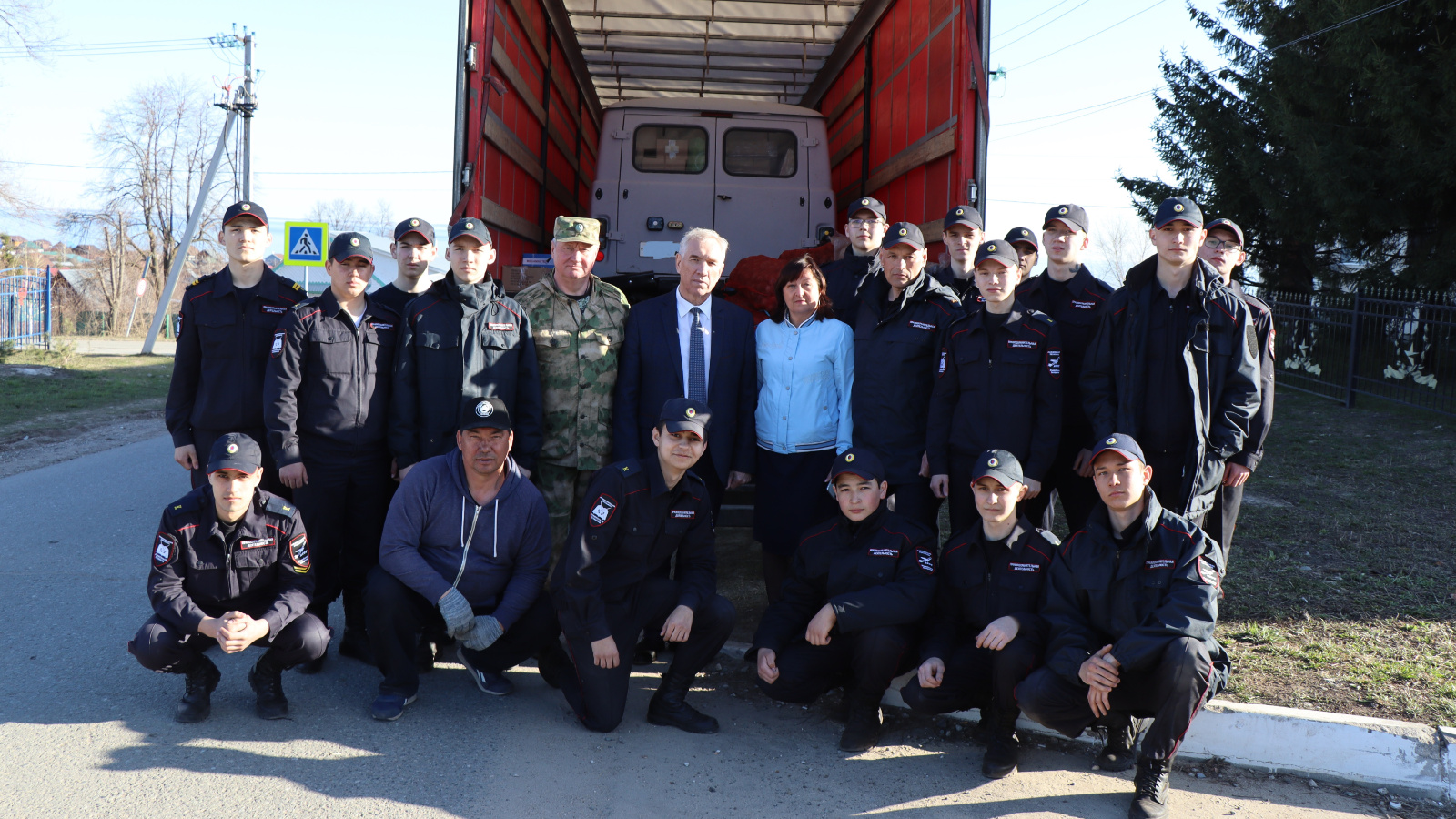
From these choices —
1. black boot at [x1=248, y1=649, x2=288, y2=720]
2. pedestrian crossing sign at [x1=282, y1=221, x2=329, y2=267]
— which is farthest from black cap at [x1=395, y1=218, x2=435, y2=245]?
pedestrian crossing sign at [x1=282, y1=221, x2=329, y2=267]

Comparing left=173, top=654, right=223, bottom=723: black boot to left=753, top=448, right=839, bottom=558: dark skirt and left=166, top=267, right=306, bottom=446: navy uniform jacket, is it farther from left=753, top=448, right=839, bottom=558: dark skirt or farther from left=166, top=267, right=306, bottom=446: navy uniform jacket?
left=753, top=448, right=839, bottom=558: dark skirt

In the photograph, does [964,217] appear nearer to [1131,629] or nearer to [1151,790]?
[1131,629]

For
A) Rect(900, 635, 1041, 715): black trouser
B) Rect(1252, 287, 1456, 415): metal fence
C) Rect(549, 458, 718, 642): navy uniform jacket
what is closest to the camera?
Rect(900, 635, 1041, 715): black trouser

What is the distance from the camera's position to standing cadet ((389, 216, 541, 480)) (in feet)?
13.4

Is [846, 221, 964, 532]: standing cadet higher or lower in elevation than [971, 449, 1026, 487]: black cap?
higher

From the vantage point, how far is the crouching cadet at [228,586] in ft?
11.4

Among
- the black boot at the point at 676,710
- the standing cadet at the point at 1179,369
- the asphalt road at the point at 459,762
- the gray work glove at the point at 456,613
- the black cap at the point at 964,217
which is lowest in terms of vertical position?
the asphalt road at the point at 459,762

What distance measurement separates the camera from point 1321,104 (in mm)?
12648

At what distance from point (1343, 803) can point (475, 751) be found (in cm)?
288

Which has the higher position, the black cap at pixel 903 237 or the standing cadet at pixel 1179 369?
the black cap at pixel 903 237

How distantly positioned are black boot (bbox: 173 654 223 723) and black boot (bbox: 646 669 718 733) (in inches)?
63.2

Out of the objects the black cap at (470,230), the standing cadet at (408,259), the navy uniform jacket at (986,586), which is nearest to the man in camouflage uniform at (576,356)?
the black cap at (470,230)

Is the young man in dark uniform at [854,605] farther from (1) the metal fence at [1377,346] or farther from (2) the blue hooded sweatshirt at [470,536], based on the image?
(1) the metal fence at [1377,346]

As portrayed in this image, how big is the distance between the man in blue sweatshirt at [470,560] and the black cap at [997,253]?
78.7 inches
